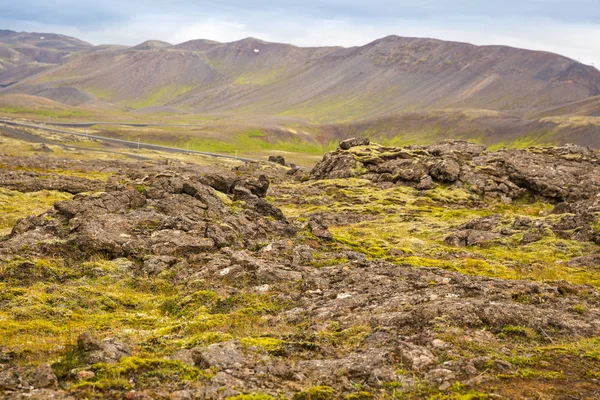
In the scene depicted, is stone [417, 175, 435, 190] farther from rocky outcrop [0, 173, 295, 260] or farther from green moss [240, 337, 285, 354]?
green moss [240, 337, 285, 354]

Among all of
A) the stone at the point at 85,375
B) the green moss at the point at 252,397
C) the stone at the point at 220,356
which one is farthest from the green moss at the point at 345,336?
the stone at the point at 85,375

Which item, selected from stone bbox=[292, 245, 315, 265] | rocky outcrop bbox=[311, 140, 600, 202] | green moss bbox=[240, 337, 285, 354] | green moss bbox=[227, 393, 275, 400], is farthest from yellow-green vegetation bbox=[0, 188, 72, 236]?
rocky outcrop bbox=[311, 140, 600, 202]

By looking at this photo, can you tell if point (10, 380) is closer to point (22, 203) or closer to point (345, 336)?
point (345, 336)

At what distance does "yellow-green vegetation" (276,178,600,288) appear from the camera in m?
35.0

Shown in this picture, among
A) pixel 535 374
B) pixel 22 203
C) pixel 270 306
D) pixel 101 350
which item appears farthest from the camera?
pixel 22 203

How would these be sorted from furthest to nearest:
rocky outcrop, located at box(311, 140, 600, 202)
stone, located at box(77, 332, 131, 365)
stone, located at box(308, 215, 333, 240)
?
rocky outcrop, located at box(311, 140, 600, 202), stone, located at box(308, 215, 333, 240), stone, located at box(77, 332, 131, 365)

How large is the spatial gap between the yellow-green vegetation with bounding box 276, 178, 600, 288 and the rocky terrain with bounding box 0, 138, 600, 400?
1.23ft

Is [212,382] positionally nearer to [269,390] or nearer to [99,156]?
[269,390]

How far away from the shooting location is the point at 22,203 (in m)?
56.3

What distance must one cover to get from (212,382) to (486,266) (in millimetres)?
26031

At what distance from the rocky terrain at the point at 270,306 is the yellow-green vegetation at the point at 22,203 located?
1.70 m

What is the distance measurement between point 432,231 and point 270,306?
34.8 m

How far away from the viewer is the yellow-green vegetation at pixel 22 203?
4986 centimetres

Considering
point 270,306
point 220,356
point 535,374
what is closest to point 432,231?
point 270,306
